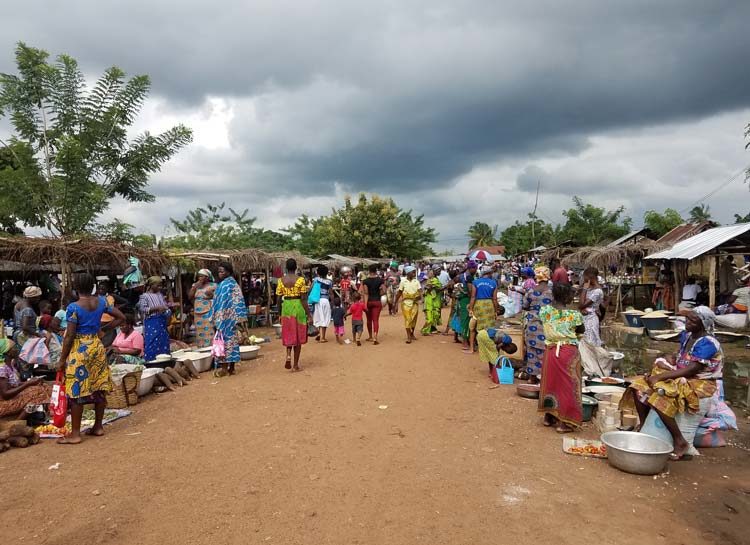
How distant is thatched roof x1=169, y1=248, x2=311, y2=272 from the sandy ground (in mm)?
6771

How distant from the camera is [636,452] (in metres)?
4.39

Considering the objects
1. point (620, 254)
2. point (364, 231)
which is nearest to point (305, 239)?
point (364, 231)

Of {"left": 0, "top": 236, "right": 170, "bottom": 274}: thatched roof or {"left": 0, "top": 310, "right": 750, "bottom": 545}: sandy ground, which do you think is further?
{"left": 0, "top": 236, "right": 170, "bottom": 274}: thatched roof

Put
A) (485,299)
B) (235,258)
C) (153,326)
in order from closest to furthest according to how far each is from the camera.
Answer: (153,326)
(485,299)
(235,258)

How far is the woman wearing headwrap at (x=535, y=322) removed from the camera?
7.11 meters

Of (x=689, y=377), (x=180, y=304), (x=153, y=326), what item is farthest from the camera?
(x=180, y=304)

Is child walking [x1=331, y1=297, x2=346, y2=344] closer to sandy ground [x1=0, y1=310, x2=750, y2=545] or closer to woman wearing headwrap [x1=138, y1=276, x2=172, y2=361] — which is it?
woman wearing headwrap [x1=138, y1=276, x2=172, y2=361]

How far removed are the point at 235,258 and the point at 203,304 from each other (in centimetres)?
477

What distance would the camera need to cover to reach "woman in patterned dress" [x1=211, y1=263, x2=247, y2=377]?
8234 mm

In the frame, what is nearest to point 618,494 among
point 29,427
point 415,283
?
point 29,427

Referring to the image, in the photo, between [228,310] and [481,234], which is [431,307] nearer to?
[228,310]

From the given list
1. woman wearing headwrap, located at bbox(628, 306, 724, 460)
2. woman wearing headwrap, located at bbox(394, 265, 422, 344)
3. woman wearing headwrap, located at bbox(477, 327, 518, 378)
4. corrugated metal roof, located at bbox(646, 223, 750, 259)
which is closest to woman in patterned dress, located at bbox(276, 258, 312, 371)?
woman wearing headwrap, located at bbox(477, 327, 518, 378)

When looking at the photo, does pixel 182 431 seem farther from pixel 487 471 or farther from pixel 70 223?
pixel 70 223

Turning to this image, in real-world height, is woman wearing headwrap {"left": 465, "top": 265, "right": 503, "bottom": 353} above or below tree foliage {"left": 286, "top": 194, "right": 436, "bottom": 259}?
below
